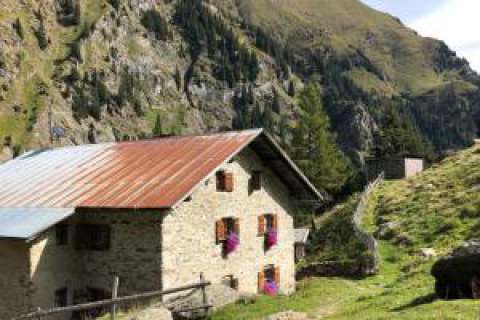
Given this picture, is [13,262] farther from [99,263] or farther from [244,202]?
[244,202]

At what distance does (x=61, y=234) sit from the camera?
28047mm

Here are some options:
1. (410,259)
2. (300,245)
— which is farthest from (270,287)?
(300,245)

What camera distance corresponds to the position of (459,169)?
5594 cm

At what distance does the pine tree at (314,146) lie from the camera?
209 ft

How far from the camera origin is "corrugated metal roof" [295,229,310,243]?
181ft

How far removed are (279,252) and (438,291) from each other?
1728cm

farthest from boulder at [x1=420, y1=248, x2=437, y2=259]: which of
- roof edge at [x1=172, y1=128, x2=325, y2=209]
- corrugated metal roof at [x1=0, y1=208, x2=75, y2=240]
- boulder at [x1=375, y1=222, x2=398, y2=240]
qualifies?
corrugated metal roof at [x1=0, y1=208, x2=75, y2=240]

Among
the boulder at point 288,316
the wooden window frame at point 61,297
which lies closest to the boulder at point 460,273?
the boulder at point 288,316

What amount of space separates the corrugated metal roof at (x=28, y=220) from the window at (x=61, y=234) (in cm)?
104

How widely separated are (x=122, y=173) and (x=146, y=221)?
5057mm

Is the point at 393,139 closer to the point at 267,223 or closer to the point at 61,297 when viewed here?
the point at 267,223

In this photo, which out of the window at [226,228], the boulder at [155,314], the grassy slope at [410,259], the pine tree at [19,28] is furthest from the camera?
the pine tree at [19,28]

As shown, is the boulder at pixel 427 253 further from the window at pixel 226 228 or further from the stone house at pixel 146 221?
the window at pixel 226 228

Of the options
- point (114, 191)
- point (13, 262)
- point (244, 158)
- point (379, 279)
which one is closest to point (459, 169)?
point (379, 279)
